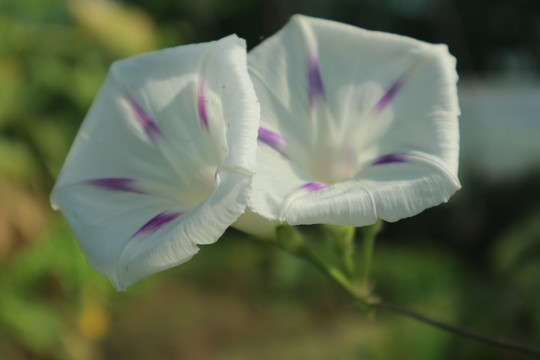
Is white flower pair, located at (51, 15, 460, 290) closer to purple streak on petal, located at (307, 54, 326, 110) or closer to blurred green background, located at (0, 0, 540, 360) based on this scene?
purple streak on petal, located at (307, 54, 326, 110)

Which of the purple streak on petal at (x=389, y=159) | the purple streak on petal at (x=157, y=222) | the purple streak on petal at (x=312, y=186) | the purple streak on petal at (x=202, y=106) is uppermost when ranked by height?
the purple streak on petal at (x=202, y=106)

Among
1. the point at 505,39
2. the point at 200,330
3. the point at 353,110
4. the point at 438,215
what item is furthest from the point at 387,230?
the point at 505,39

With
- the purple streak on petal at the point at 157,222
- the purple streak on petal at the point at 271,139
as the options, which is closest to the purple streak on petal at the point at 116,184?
the purple streak on petal at the point at 157,222

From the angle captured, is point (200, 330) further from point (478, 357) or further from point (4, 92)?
point (4, 92)

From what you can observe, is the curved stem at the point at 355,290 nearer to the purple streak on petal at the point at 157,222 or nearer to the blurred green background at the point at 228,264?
the blurred green background at the point at 228,264

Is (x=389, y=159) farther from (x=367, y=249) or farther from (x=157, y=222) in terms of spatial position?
Answer: (x=157, y=222)

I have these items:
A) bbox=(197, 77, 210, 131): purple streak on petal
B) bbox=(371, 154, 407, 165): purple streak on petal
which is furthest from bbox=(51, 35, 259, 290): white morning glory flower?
bbox=(371, 154, 407, 165): purple streak on petal

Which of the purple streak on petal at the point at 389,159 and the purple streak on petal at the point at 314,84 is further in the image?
the purple streak on petal at the point at 314,84

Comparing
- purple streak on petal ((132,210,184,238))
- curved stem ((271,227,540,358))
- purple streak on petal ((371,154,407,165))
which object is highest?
purple streak on petal ((371,154,407,165))
